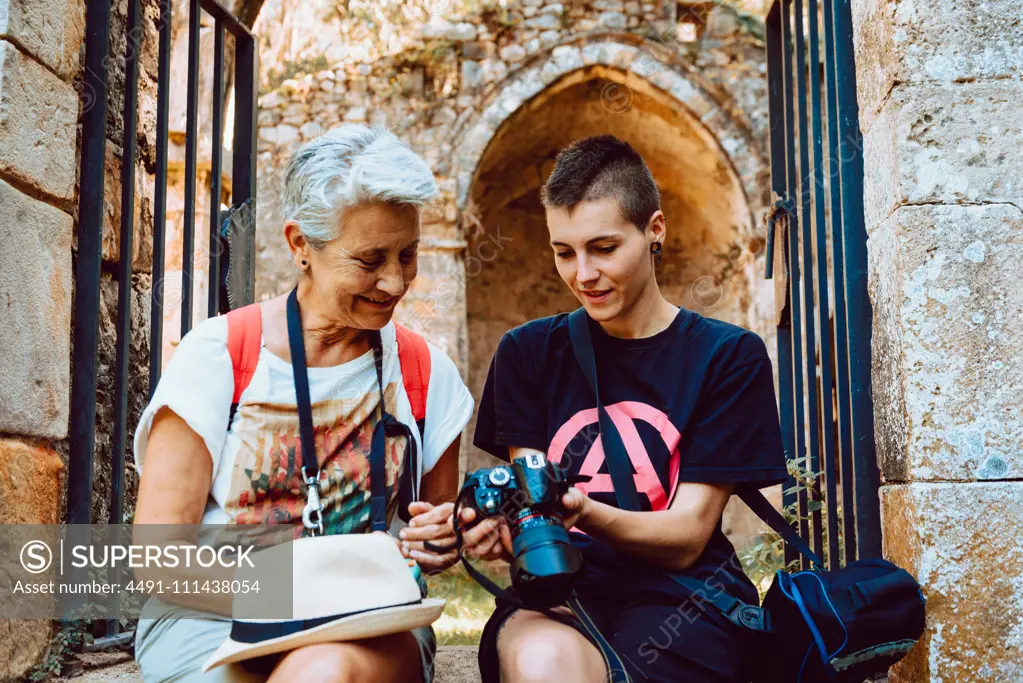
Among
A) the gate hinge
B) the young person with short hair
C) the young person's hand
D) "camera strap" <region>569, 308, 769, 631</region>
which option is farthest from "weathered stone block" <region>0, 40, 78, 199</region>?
the gate hinge

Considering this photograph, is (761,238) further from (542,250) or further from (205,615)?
(205,615)

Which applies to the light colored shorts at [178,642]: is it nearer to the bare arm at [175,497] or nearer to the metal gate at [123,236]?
the bare arm at [175,497]

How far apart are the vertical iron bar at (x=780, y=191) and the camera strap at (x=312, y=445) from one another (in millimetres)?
1776

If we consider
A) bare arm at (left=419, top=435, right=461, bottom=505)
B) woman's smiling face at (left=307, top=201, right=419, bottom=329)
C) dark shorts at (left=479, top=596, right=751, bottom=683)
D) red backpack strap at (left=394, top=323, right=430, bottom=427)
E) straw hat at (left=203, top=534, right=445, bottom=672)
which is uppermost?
woman's smiling face at (left=307, top=201, right=419, bottom=329)

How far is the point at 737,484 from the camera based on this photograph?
1907 mm

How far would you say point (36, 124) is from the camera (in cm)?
218

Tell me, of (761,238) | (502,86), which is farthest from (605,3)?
(761,238)

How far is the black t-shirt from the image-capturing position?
184cm

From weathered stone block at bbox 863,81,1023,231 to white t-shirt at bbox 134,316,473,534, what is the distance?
1207 millimetres

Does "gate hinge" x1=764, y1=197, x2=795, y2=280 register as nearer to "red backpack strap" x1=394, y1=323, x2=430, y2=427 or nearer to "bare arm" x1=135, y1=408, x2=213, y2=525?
"red backpack strap" x1=394, y1=323, x2=430, y2=427

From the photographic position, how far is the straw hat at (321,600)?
1.48 m

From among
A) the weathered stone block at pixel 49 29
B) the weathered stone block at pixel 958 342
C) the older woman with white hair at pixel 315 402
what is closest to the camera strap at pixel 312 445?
the older woman with white hair at pixel 315 402

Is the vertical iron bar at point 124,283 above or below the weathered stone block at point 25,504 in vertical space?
above

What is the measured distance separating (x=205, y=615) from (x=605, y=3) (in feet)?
23.6
